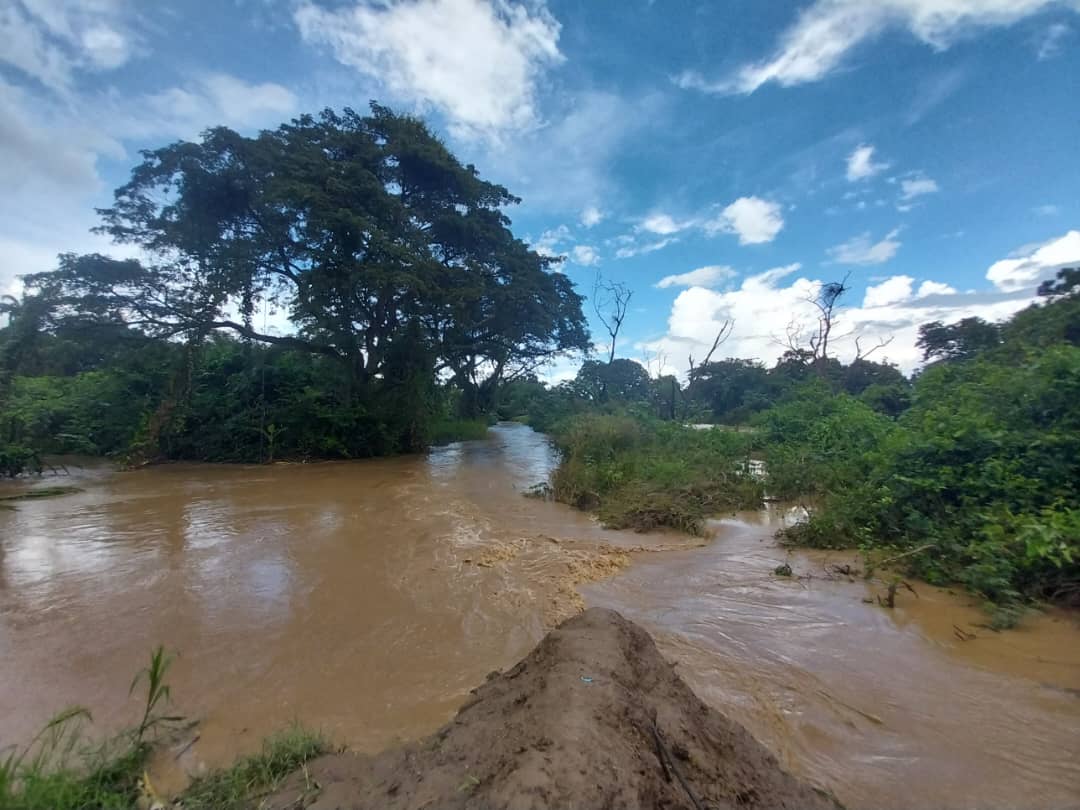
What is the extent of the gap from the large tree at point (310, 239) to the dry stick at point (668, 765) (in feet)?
Result: 38.2

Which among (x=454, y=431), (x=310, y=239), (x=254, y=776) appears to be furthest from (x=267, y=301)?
(x=254, y=776)

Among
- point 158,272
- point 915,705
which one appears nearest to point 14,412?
point 158,272

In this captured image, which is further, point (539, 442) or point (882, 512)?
point (539, 442)

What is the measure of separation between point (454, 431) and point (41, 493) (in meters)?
13.8

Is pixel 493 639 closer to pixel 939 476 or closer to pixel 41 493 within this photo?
pixel 939 476

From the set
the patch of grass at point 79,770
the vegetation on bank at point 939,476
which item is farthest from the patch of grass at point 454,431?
the patch of grass at point 79,770

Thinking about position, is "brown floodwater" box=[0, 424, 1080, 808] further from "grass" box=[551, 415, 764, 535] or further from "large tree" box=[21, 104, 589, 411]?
"large tree" box=[21, 104, 589, 411]

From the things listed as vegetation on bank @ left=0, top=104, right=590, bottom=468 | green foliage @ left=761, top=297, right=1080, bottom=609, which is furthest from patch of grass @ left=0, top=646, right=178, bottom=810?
vegetation on bank @ left=0, top=104, right=590, bottom=468

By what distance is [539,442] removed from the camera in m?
21.0

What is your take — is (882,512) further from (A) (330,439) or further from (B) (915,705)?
(A) (330,439)

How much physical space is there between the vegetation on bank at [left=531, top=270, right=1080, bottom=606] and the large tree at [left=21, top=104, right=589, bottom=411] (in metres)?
7.08

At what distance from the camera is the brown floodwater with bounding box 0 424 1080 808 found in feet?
7.41

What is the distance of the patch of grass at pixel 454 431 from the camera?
18.9m

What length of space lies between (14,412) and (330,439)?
23.4 feet
